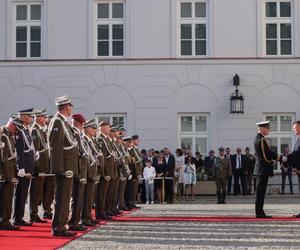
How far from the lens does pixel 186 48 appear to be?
26875 millimetres

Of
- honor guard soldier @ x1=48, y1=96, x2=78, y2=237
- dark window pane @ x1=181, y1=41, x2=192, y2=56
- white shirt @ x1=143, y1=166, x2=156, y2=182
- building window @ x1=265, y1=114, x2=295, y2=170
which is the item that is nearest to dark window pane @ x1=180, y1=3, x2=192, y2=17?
dark window pane @ x1=181, y1=41, x2=192, y2=56

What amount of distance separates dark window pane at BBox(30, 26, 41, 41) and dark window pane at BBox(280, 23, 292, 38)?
30.2 ft

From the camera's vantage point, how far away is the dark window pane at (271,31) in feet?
87.9

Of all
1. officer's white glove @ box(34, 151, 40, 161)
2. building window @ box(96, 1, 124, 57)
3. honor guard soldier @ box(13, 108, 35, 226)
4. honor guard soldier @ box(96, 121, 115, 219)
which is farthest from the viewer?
building window @ box(96, 1, 124, 57)

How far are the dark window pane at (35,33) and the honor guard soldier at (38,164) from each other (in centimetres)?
1424

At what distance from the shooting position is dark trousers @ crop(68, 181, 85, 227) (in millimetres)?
11461

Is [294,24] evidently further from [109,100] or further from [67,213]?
[67,213]

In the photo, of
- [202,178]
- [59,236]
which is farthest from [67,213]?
[202,178]

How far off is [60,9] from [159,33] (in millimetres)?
3865

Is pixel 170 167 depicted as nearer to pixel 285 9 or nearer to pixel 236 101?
pixel 236 101

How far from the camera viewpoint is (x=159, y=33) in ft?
87.2

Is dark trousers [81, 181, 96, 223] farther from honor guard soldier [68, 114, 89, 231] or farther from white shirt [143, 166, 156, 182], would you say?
white shirt [143, 166, 156, 182]

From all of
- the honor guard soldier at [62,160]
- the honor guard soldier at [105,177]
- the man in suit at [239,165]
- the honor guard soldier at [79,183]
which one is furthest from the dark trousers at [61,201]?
the man in suit at [239,165]

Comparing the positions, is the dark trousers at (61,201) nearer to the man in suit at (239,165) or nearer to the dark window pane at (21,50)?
the man in suit at (239,165)
